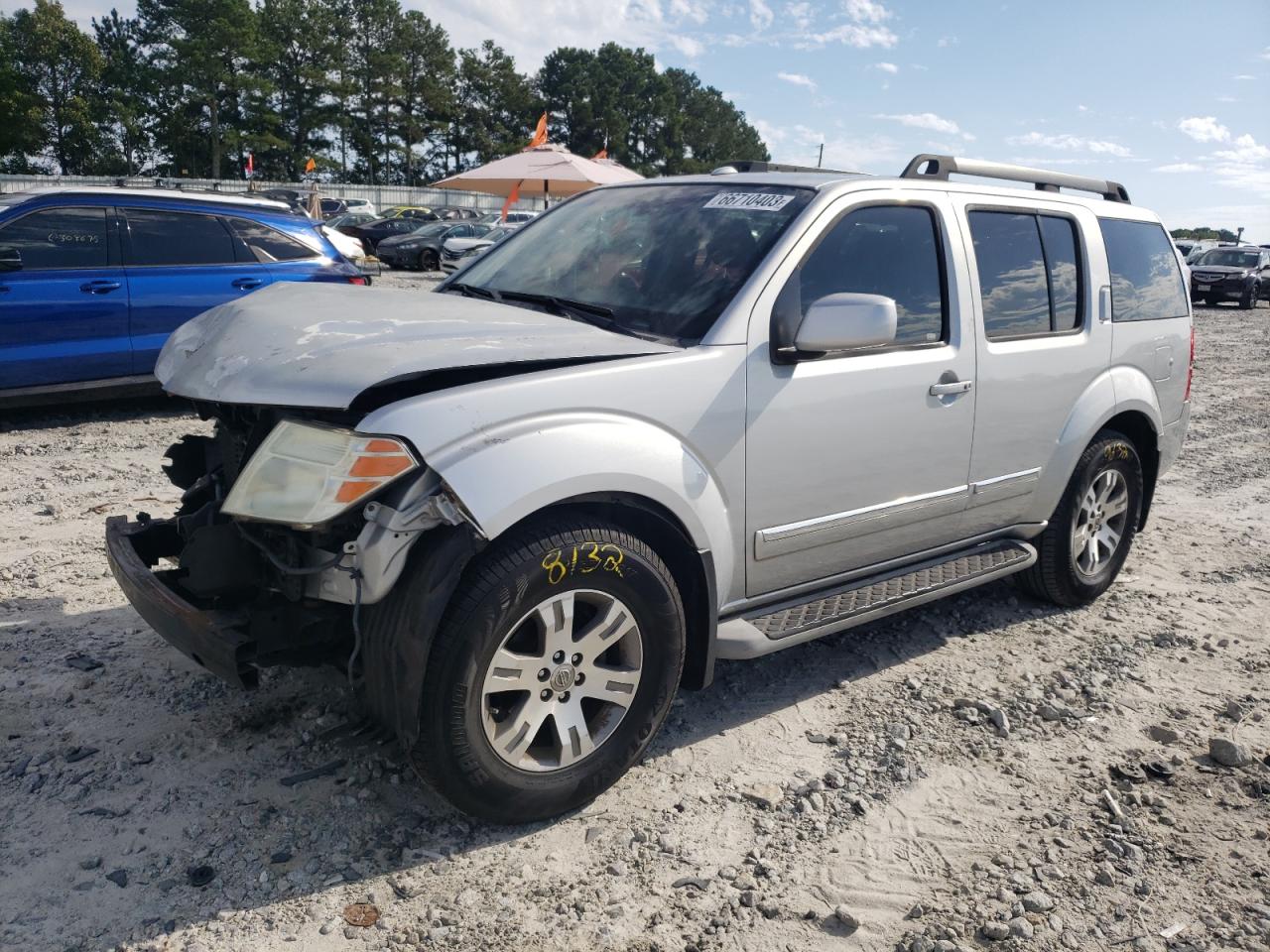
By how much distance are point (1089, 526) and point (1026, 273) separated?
1356mm

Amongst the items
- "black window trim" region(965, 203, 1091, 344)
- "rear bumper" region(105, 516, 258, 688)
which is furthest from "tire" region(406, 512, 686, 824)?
"black window trim" region(965, 203, 1091, 344)

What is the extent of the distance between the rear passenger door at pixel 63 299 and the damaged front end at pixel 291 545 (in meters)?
4.77

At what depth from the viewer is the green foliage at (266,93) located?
57.1m

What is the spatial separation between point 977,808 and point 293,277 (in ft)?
22.1

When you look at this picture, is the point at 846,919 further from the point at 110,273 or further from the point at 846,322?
the point at 110,273

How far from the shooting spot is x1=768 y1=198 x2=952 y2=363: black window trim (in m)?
3.23

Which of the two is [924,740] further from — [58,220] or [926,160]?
[58,220]

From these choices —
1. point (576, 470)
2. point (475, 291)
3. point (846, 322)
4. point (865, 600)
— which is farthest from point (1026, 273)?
point (576, 470)

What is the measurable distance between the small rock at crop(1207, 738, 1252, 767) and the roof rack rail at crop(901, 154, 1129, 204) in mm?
2370

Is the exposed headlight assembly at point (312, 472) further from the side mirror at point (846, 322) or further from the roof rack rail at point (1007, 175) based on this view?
the roof rack rail at point (1007, 175)

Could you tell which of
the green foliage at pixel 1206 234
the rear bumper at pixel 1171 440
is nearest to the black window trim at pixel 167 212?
the rear bumper at pixel 1171 440

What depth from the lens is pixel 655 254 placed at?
11.7 ft

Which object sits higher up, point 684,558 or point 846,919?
point 684,558

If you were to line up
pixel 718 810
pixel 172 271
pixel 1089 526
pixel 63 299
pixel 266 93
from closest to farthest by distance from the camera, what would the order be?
pixel 718 810, pixel 1089 526, pixel 63 299, pixel 172 271, pixel 266 93
